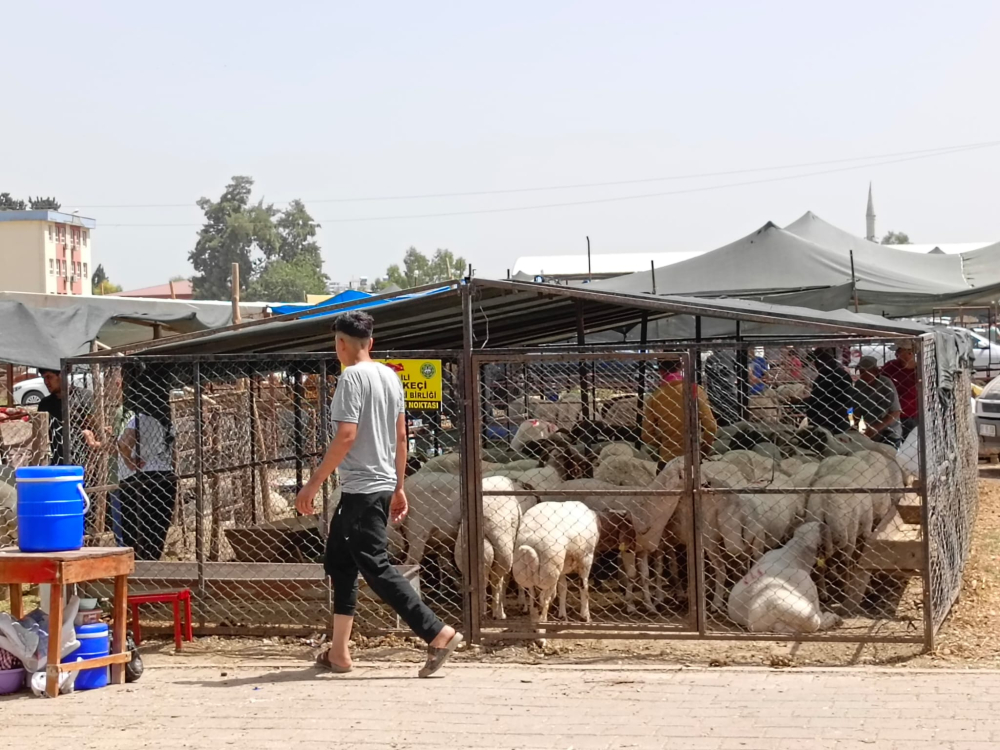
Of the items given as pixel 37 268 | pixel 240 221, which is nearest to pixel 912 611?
pixel 37 268

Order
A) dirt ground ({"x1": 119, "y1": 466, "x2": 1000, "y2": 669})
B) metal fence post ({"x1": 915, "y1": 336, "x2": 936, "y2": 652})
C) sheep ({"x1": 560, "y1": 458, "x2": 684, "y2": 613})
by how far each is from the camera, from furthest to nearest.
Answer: sheep ({"x1": 560, "y1": 458, "x2": 684, "y2": 613}) < dirt ground ({"x1": 119, "y1": 466, "x2": 1000, "y2": 669}) < metal fence post ({"x1": 915, "y1": 336, "x2": 936, "y2": 652})

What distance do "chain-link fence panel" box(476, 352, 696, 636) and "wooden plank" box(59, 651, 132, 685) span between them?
84.0 inches

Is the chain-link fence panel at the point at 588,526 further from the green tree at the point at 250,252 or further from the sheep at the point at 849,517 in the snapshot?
the green tree at the point at 250,252

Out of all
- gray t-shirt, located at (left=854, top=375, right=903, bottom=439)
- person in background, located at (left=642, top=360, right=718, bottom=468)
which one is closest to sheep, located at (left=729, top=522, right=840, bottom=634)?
person in background, located at (left=642, top=360, right=718, bottom=468)

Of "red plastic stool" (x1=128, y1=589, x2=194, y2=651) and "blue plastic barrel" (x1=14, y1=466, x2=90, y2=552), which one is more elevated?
"blue plastic barrel" (x1=14, y1=466, x2=90, y2=552)

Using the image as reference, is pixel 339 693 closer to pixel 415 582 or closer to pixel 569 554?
pixel 415 582

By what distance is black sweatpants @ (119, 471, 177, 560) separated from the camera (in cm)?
906

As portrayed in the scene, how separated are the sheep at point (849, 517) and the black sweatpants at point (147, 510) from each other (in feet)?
15.9

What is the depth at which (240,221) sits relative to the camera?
102 metres

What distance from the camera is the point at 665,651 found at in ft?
23.6

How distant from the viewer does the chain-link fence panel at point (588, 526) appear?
24.1 feet

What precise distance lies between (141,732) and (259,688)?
34.1 inches

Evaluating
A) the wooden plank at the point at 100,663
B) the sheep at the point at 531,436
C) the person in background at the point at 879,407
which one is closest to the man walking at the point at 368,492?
the wooden plank at the point at 100,663

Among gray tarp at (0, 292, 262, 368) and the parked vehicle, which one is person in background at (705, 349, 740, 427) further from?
gray tarp at (0, 292, 262, 368)
